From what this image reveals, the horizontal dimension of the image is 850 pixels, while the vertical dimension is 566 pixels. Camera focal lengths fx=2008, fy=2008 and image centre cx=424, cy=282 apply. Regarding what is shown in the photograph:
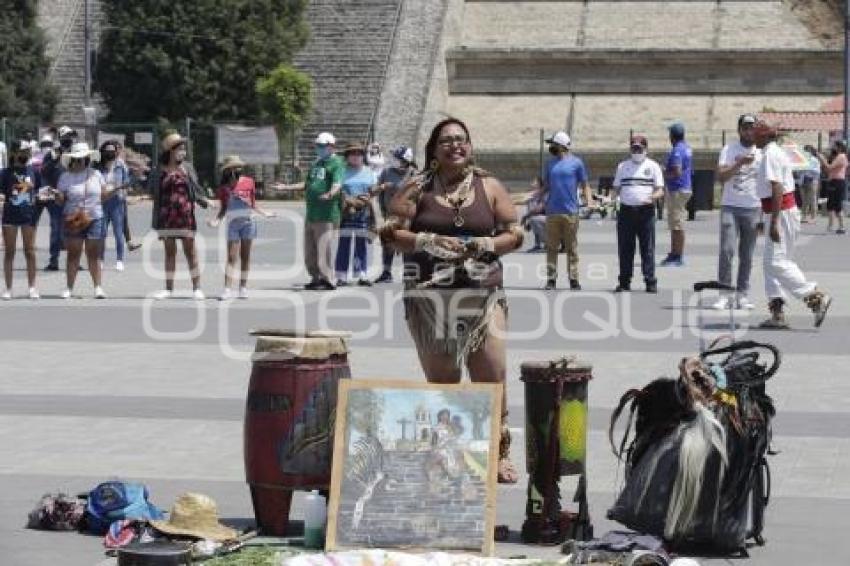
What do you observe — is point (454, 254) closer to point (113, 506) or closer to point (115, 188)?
point (113, 506)

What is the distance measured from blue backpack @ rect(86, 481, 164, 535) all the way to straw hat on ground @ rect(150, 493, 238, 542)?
0.30 meters

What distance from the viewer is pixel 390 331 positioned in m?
18.2

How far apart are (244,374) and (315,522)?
6.29 metres

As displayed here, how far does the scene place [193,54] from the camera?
56375 mm

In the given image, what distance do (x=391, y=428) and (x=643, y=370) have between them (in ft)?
22.3

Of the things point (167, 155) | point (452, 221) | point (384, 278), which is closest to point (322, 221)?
point (384, 278)

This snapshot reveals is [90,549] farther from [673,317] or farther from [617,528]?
[673,317]

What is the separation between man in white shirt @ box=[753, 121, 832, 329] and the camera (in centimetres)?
1758

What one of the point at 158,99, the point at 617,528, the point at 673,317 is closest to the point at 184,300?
the point at 673,317

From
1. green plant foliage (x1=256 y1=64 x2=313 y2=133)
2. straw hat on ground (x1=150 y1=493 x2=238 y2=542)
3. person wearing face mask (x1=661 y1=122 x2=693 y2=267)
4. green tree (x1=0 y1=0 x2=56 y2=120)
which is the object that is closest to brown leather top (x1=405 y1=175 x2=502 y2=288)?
straw hat on ground (x1=150 y1=493 x2=238 y2=542)

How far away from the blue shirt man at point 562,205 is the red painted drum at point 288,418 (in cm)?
1352

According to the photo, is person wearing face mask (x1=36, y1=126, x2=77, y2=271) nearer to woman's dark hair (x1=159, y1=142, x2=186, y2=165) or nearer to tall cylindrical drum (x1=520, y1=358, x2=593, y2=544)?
woman's dark hair (x1=159, y1=142, x2=186, y2=165)

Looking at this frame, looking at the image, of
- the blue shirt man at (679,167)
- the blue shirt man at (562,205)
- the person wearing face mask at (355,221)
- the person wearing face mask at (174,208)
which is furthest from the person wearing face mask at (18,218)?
the blue shirt man at (679,167)

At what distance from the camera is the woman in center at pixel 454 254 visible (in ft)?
31.6
